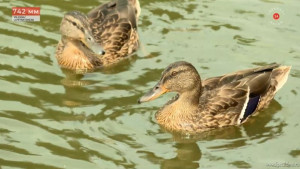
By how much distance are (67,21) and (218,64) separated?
268 centimetres

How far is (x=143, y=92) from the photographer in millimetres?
12656

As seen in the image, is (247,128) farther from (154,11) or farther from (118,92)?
(154,11)

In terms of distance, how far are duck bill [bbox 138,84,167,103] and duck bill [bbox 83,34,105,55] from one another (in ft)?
6.39

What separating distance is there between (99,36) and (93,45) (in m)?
0.63

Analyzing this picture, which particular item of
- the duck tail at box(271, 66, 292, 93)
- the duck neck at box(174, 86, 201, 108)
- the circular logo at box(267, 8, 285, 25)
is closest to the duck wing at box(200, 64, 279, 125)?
the duck neck at box(174, 86, 201, 108)

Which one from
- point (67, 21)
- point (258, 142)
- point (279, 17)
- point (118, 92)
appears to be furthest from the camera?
point (279, 17)

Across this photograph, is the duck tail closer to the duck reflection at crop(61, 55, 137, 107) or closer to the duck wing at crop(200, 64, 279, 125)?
the duck wing at crop(200, 64, 279, 125)

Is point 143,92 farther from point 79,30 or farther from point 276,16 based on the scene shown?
point 276,16

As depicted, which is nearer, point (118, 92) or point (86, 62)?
point (118, 92)

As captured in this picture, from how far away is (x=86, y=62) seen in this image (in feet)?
45.3

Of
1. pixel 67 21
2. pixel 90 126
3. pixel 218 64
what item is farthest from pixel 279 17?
pixel 90 126

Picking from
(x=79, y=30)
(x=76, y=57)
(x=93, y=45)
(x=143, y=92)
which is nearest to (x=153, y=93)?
(x=143, y=92)

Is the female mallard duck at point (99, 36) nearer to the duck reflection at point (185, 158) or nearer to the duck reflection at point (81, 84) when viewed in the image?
the duck reflection at point (81, 84)

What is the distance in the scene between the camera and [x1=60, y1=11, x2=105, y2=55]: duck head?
13461mm
